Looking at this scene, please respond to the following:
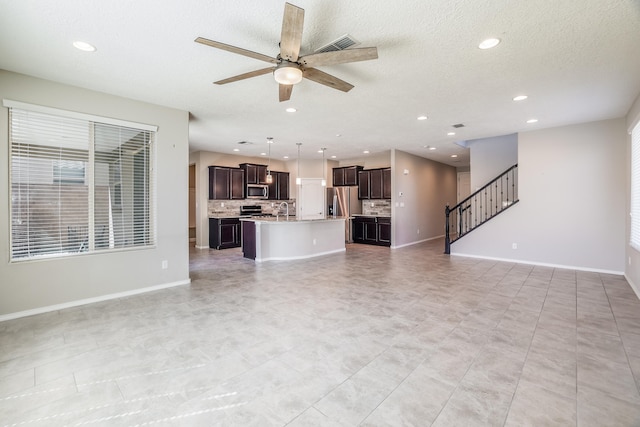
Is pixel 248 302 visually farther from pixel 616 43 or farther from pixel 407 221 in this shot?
pixel 407 221

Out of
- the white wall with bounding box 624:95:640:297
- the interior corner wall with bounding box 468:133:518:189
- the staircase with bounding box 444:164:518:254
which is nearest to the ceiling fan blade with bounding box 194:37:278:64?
the white wall with bounding box 624:95:640:297

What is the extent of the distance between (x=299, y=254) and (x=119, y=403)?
193 inches

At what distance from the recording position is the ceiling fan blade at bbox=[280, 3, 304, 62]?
1932mm

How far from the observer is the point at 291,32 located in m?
2.14

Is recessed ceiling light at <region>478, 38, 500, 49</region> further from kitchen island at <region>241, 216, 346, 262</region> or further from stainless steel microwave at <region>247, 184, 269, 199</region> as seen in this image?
stainless steel microwave at <region>247, 184, 269, 199</region>

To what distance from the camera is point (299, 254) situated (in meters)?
6.69

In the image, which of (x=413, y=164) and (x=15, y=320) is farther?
(x=413, y=164)

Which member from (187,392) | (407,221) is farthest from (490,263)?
(187,392)

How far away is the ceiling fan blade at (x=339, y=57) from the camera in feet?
7.52

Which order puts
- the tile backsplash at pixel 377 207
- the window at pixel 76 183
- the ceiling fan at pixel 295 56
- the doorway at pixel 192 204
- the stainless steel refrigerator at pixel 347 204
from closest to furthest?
the ceiling fan at pixel 295 56
the window at pixel 76 183
the tile backsplash at pixel 377 207
the stainless steel refrigerator at pixel 347 204
the doorway at pixel 192 204

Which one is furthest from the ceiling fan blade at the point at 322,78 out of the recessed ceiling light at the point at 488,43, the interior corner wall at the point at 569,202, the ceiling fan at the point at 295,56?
the interior corner wall at the point at 569,202

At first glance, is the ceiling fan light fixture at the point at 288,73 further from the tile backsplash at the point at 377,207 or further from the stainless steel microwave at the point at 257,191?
the tile backsplash at the point at 377,207

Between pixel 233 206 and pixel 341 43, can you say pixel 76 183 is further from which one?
pixel 233 206

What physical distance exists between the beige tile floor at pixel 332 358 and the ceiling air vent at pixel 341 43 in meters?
2.68
